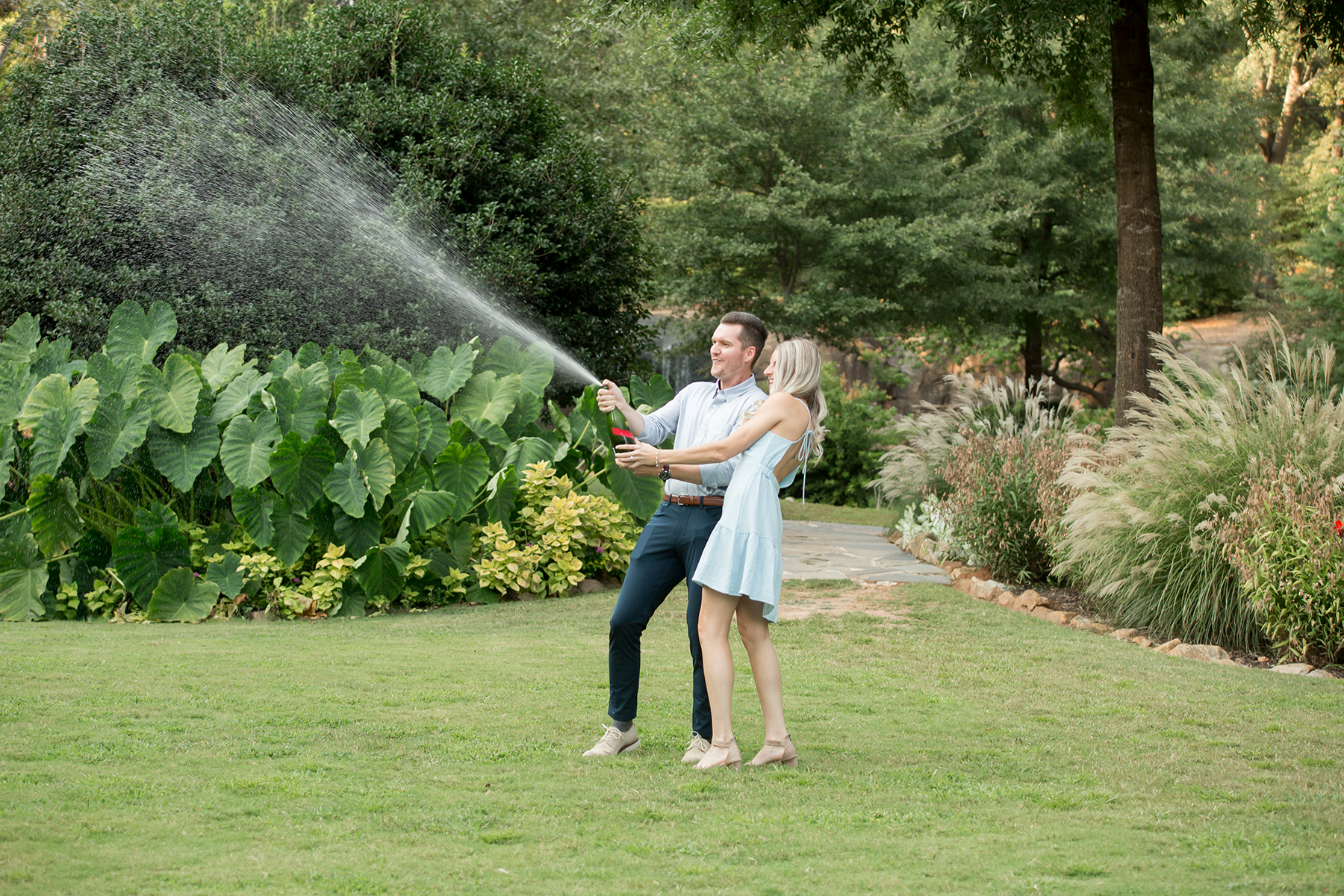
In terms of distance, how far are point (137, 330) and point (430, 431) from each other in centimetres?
228

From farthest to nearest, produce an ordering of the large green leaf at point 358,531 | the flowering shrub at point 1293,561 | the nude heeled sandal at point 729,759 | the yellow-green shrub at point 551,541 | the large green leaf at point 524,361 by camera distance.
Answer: the large green leaf at point 524,361 → the yellow-green shrub at point 551,541 → the large green leaf at point 358,531 → the flowering shrub at point 1293,561 → the nude heeled sandal at point 729,759

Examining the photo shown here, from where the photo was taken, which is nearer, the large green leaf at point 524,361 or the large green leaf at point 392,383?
the large green leaf at point 392,383

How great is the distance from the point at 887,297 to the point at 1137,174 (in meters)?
7.62

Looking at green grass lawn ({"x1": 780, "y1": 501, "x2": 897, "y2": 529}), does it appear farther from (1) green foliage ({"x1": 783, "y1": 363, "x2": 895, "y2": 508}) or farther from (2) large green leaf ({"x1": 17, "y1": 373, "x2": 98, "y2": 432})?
(2) large green leaf ({"x1": 17, "y1": 373, "x2": 98, "y2": 432})

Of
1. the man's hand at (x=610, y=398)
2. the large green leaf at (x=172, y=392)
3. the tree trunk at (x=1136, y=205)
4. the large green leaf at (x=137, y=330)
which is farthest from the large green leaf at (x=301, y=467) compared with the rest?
the tree trunk at (x=1136, y=205)

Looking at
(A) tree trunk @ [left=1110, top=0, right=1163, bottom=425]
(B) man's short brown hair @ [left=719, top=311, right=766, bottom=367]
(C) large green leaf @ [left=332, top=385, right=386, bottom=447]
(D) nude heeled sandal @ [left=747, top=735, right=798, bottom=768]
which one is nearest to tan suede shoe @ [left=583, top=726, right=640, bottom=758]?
(D) nude heeled sandal @ [left=747, top=735, right=798, bottom=768]

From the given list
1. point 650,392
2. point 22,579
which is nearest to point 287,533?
point 22,579

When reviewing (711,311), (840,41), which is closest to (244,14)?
(840,41)

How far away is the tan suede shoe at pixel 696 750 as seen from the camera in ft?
13.4

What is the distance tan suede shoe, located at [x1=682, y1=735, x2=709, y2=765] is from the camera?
161 inches

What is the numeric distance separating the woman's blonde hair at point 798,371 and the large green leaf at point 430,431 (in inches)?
171

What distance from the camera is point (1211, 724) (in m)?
4.75

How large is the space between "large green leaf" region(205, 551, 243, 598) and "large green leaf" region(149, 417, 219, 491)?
0.50 metres

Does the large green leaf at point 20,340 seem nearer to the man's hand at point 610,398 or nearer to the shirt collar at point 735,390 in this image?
the man's hand at point 610,398
